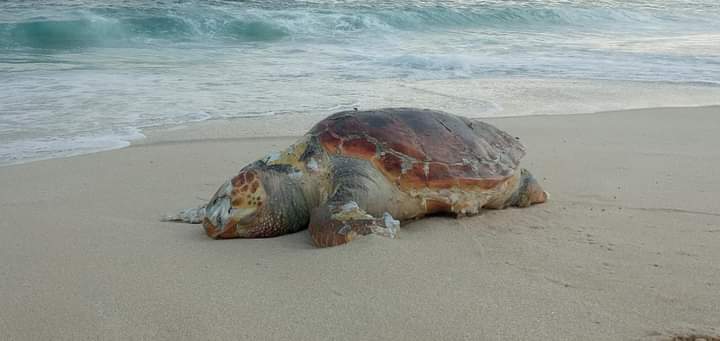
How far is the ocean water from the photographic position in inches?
274

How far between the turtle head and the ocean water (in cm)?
262

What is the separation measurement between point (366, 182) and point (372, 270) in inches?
30.1

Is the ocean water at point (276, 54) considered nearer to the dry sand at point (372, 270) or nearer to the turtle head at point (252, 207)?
the dry sand at point (372, 270)

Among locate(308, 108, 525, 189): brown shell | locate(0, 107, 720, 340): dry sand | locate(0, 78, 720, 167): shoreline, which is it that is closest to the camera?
locate(0, 107, 720, 340): dry sand

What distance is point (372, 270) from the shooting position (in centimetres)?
270

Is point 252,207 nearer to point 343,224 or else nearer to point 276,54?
point 343,224

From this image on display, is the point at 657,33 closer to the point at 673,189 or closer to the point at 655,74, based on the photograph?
the point at 655,74

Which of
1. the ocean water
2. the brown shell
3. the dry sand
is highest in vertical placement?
the brown shell

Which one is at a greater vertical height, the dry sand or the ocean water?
the dry sand

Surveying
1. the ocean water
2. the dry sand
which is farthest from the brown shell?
the ocean water

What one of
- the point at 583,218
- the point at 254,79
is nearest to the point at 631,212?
the point at 583,218

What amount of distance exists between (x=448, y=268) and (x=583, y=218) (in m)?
1.18

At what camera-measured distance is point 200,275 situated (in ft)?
8.84

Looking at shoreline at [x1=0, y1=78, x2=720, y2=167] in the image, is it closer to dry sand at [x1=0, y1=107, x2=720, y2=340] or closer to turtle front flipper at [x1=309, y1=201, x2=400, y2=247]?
dry sand at [x1=0, y1=107, x2=720, y2=340]
